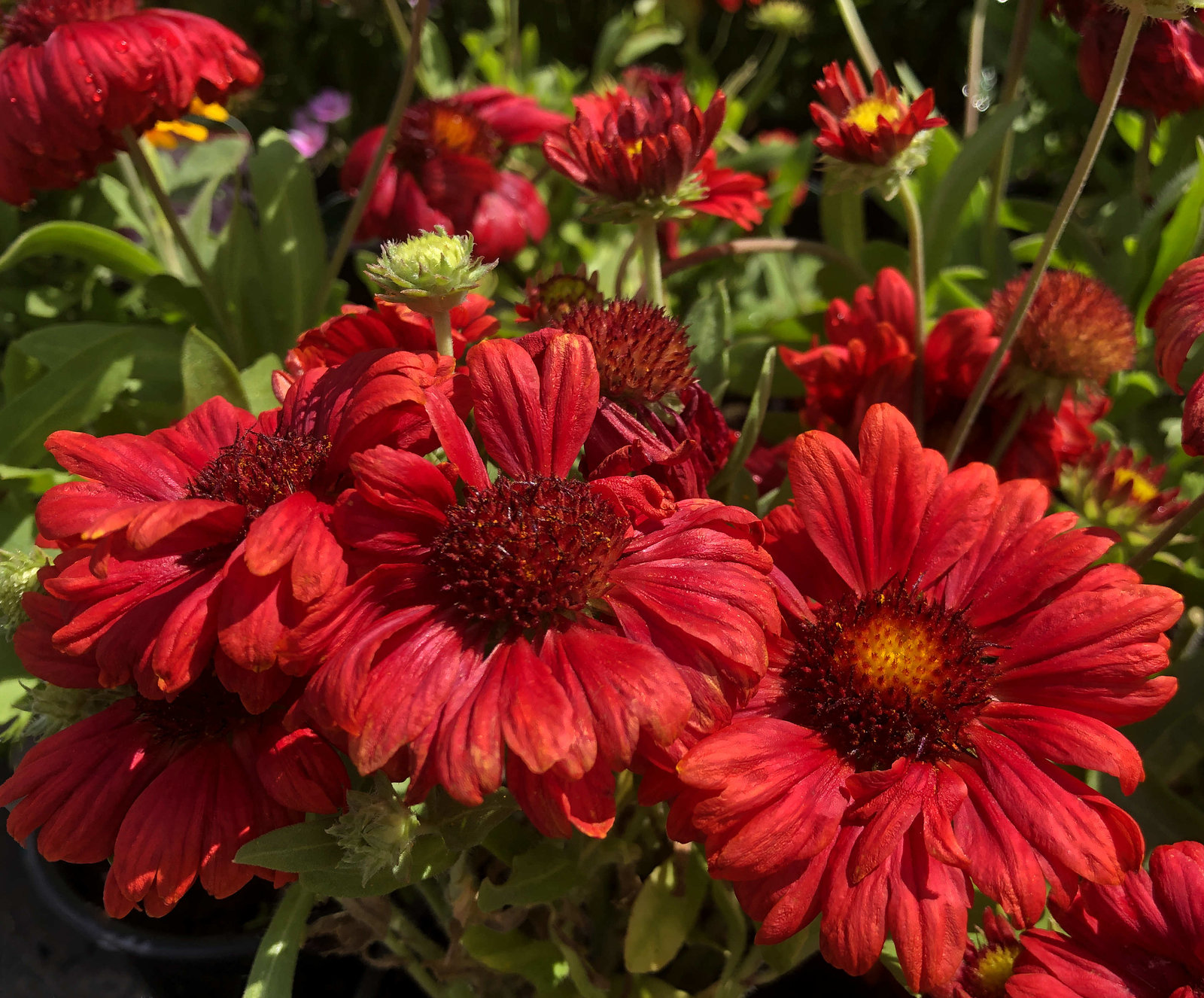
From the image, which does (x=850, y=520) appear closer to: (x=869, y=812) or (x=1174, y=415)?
(x=869, y=812)

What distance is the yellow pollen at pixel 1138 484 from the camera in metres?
0.90

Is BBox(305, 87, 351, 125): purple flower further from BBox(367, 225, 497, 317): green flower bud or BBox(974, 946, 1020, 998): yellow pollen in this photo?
BBox(974, 946, 1020, 998): yellow pollen

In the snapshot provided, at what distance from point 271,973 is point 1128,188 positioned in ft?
4.92

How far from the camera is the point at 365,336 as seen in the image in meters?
0.66

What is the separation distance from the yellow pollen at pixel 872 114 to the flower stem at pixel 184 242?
660mm

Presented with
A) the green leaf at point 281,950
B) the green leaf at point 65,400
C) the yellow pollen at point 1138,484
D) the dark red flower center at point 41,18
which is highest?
the dark red flower center at point 41,18

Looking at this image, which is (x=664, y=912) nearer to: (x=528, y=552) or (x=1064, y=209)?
(x=528, y=552)

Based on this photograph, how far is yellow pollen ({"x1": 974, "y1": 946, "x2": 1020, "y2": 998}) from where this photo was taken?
623 mm

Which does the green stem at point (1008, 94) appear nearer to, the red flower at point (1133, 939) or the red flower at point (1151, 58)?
the red flower at point (1151, 58)

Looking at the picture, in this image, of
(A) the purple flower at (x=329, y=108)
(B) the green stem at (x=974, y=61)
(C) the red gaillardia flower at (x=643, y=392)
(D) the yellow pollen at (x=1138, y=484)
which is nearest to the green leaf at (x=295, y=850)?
(C) the red gaillardia flower at (x=643, y=392)

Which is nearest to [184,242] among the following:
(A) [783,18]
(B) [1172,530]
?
(B) [1172,530]

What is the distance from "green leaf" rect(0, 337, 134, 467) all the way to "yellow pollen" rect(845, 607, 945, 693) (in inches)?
30.9

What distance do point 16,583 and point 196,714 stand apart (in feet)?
0.57

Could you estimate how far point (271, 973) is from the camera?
25.0 inches
